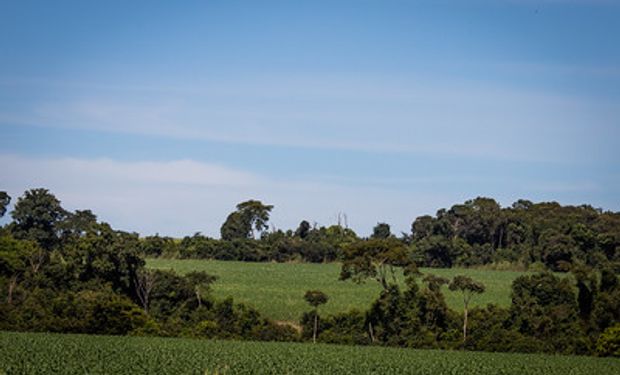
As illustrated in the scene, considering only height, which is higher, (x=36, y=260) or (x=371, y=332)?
(x=36, y=260)

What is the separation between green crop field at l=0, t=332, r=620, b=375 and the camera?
38966mm

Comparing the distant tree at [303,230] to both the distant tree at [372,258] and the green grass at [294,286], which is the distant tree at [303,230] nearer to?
the green grass at [294,286]

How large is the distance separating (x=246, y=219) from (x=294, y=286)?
51.6 m

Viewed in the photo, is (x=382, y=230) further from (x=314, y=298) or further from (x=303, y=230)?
(x=314, y=298)

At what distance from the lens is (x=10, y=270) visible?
66.8m

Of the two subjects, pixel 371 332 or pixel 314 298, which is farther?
pixel 371 332

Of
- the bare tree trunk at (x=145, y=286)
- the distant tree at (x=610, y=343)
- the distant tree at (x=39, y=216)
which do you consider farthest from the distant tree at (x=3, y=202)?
the distant tree at (x=610, y=343)

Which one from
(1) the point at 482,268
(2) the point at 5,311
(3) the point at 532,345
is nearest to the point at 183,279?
(2) the point at 5,311

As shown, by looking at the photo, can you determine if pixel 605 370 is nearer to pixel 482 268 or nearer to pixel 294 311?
pixel 294 311

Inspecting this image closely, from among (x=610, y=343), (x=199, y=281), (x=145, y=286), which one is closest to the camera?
(x=610, y=343)

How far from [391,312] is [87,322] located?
19.0 meters

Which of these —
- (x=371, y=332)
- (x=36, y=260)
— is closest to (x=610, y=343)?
(x=371, y=332)

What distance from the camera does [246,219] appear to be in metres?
135

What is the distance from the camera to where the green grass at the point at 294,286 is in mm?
73375
